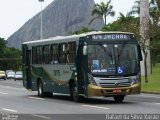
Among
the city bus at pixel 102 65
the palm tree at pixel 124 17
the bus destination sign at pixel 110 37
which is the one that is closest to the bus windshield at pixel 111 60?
Result: the city bus at pixel 102 65

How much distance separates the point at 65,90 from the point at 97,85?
332 centimetres

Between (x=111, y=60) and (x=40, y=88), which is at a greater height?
(x=111, y=60)

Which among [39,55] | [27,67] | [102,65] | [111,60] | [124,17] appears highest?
[124,17]

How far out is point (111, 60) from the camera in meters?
24.5

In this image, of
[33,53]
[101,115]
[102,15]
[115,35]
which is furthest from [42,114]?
[102,15]

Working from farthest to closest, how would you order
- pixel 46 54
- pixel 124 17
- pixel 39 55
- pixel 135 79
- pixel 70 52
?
pixel 124 17
pixel 39 55
pixel 46 54
pixel 70 52
pixel 135 79

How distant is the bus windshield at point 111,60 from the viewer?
79.9 feet

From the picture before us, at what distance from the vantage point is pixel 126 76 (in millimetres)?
24375

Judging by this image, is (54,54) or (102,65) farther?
(54,54)

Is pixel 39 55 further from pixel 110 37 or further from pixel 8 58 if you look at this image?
pixel 8 58

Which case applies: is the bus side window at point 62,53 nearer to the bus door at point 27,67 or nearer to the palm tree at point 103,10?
the bus door at point 27,67

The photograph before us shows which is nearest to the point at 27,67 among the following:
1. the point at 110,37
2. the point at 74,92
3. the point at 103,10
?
the point at 74,92

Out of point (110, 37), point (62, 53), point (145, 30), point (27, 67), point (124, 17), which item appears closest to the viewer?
point (110, 37)

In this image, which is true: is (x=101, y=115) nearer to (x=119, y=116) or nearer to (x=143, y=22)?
(x=119, y=116)
